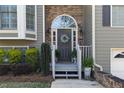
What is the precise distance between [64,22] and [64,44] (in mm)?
1274

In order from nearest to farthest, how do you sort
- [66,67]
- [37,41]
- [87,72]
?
[87,72], [66,67], [37,41]

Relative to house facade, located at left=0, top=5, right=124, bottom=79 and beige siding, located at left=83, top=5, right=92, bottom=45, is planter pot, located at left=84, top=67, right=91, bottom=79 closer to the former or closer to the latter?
house facade, located at left=0, top=5, right=124, bottom=79

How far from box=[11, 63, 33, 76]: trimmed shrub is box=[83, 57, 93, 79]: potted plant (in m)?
2.74

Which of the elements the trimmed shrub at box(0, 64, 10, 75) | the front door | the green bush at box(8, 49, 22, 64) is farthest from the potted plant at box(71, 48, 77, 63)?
the trimmed shrub at box(0, 64, 10, 75)

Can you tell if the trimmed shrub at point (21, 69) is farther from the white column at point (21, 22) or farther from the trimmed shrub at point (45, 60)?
the white column at point (21, 22)

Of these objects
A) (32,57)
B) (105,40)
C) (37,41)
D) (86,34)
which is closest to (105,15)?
(105,40)

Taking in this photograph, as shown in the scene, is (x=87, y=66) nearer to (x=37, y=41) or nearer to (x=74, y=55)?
(x=74, y=55)

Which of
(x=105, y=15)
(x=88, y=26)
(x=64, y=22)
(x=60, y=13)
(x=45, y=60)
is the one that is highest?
(x=60, y=13)

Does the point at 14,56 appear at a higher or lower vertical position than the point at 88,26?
lower

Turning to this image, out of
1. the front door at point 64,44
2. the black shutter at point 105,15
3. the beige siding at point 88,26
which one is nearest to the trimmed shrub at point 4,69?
the front door at point 64,44

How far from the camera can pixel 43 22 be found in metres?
14.9

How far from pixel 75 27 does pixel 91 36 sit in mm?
2420

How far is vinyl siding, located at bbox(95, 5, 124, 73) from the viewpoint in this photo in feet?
44.4

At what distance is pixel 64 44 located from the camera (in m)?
16.1
